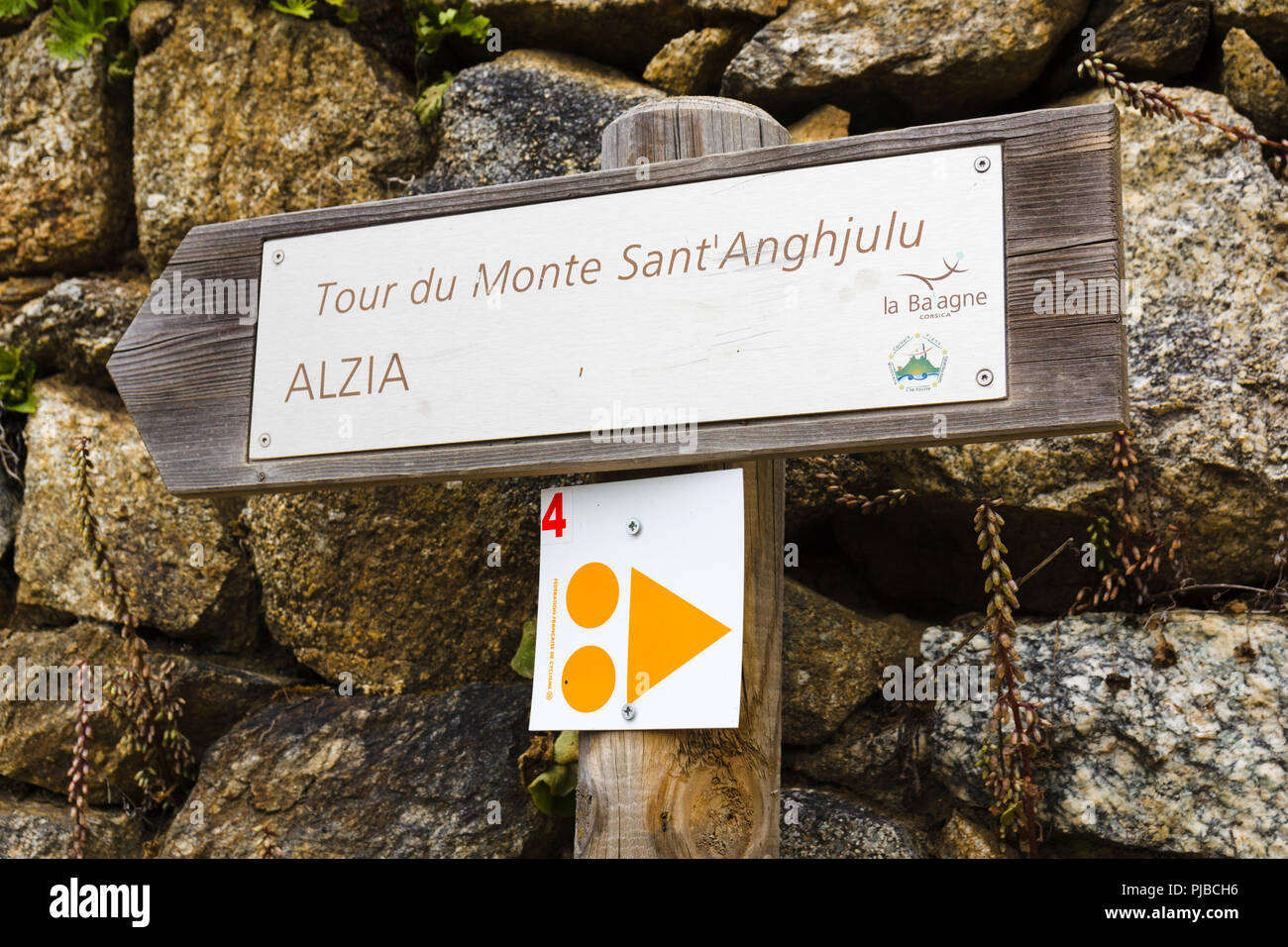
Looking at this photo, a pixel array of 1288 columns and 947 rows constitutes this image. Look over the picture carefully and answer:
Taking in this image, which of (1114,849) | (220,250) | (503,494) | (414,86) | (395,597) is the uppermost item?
(414,86)

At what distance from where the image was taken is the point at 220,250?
9.11ft

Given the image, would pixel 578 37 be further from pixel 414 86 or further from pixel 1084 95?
pixel 1084 95

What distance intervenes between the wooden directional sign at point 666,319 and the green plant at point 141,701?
78 centimetres

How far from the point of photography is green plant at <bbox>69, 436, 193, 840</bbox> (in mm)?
3316

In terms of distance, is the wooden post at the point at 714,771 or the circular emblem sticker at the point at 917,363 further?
the wooden post at the point at 714,771

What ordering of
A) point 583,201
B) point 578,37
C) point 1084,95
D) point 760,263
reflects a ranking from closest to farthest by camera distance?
point 760,263 → point 583,201 → point 1084,95 → point 578,37

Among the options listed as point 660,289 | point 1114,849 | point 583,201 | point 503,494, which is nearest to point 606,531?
point 660,289

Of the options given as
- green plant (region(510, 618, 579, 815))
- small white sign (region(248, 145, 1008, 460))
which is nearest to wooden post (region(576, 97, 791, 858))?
small white sign (region(248, 145, 1008, 460))

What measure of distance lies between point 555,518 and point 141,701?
1.73m

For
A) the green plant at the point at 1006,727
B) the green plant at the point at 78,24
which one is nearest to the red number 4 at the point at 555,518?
the green plant at the point at 1006,727

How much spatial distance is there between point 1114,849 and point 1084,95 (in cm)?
222

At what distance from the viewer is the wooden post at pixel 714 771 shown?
2229 millimetres

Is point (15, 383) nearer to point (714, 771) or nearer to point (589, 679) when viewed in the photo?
point (589, 679)

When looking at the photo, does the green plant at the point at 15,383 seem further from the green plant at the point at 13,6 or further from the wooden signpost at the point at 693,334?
the wooden signpost at the point at 693,334
